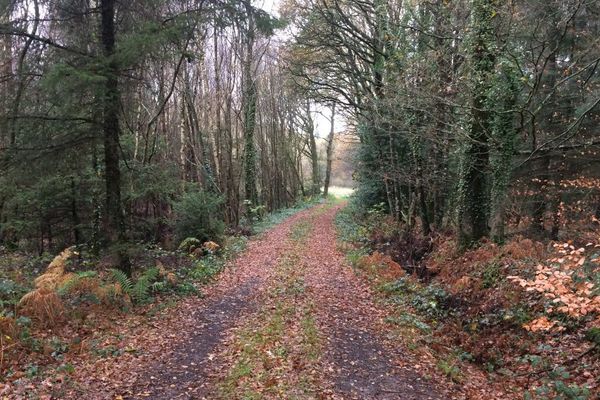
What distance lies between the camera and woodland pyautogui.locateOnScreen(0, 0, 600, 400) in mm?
5598

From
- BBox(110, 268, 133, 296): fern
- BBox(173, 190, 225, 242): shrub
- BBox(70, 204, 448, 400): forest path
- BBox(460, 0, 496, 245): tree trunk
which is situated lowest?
BBox(70, 204, 448, 400): forest path

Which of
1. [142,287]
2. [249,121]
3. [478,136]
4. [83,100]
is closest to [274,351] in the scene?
[142,287]

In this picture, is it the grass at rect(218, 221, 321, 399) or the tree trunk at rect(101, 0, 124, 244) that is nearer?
the grass at rect(218, 221, 321, 399)

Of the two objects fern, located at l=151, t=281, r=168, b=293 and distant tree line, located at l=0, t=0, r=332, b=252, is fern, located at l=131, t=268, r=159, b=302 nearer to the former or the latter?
fern, located at l=151, t=281, r=168, b=293

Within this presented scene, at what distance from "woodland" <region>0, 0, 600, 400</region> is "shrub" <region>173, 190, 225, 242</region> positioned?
0.07 meters

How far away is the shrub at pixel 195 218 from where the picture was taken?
44.0 feet

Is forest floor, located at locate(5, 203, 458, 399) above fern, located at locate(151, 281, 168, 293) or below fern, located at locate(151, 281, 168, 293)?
below

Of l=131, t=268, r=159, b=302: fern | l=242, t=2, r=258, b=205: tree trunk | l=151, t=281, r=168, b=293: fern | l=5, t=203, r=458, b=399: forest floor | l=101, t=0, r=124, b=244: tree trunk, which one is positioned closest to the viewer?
l=5, t=203, r=458, b=399: forest floor

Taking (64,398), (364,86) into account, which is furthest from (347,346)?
(364,86)

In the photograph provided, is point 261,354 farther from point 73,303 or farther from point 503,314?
point 503,314

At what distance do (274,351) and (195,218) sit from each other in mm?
7965

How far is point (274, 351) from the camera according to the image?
20.6ft

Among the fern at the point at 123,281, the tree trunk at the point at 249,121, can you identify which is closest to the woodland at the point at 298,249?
the fern at the point at 123,281

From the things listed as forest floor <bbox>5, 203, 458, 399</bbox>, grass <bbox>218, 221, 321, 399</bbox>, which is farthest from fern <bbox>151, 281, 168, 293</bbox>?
grass <bbox>218, 221, 321, 399</bbox>
